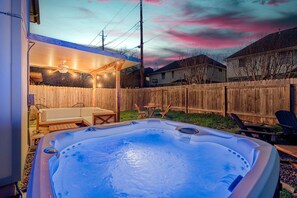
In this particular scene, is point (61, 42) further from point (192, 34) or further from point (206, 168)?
point (192, 34)

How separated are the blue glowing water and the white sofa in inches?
104

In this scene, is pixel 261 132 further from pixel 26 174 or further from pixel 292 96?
pixel 26 174

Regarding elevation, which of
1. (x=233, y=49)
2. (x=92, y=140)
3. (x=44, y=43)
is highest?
(x=233, y=49)

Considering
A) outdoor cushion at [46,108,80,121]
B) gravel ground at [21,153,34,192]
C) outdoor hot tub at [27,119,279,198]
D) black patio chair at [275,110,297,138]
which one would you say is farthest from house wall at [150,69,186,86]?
gravel ground at [21,153,34,192]

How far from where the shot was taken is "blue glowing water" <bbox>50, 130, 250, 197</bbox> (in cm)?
247

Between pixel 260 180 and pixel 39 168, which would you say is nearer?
pixel 260 180

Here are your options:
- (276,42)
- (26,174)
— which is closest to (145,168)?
(26,174)

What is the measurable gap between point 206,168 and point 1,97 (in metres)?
3.80

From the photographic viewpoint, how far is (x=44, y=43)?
416 cm

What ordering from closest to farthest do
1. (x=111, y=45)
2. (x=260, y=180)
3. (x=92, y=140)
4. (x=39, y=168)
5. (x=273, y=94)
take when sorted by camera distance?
(x=260, y=180) → (x=39, y=168) → (x=92, y=140) → (x=273, y=94) → (x=111, y=45)

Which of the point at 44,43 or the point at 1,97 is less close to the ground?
the point at 44,43

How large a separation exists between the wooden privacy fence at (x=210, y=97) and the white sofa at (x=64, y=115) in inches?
84.2

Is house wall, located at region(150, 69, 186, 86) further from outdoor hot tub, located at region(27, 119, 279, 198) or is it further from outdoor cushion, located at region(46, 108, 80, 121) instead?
outdoor hot tub, located at region(27, 119, 279, 198)

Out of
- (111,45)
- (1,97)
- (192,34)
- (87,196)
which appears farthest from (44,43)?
(111,45)
